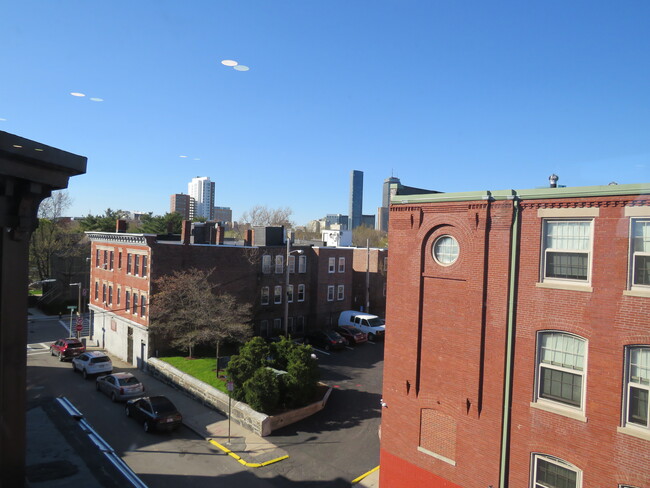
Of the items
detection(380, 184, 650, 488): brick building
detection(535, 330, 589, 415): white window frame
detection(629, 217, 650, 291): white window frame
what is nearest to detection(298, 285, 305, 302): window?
detection(380, 184, 650, 488): brick building

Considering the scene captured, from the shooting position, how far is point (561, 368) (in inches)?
433

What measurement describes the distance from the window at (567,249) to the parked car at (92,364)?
88.3 feet

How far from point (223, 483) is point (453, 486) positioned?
810 cm

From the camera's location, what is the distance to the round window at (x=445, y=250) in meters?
13.2

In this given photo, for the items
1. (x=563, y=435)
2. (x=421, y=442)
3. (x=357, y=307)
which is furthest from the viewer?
(x=357, y=307)

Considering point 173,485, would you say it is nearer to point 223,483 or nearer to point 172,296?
point 223,483

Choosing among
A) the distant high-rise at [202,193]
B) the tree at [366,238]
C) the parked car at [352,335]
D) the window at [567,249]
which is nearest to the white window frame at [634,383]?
the window at [567,249]

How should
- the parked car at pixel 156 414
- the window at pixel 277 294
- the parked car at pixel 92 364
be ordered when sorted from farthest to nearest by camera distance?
the window at pixel 277 294, the parked car at pixel 92 364, the parked car at pixel 156 414

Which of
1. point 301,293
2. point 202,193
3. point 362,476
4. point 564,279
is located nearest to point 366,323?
point 301,293

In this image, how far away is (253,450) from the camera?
1848 centimetres

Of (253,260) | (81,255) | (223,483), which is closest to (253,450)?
(223,483)

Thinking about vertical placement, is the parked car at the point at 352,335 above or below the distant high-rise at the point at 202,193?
below

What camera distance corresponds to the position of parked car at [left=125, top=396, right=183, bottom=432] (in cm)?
1972

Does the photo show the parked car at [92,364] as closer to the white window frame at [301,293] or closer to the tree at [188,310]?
the tree at [188,310]
